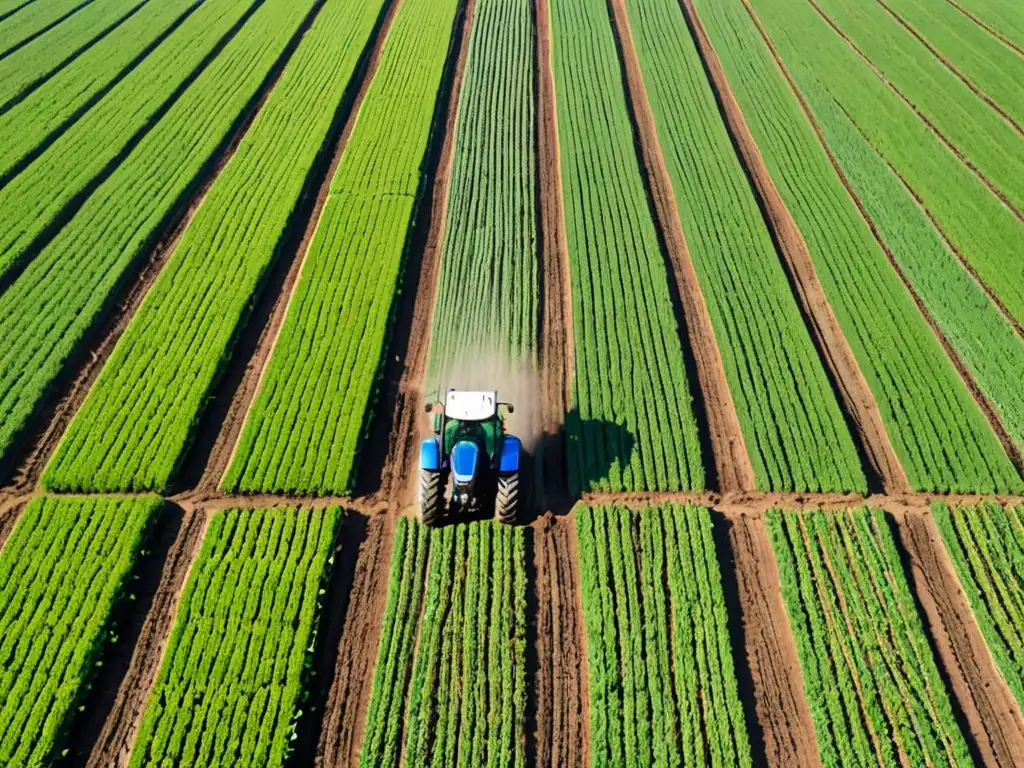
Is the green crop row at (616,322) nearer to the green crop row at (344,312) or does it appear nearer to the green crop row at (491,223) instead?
the green crop row at (491,223)

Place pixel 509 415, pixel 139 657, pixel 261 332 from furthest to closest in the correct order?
pixel 261 332 → pixel 509 415 → pixel 139 657

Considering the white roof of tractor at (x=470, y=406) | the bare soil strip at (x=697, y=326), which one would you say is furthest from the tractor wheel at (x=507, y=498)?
the bare soil strip at (x=697, y=326)

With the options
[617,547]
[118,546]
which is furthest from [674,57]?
[118,546]

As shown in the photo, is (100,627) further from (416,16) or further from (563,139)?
(416,16)

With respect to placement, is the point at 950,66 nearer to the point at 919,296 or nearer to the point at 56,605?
the point at 919,296

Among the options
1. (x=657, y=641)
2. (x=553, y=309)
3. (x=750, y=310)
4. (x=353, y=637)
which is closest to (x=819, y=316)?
(x=750, y=310)

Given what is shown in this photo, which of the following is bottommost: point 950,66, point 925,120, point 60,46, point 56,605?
point 56,605

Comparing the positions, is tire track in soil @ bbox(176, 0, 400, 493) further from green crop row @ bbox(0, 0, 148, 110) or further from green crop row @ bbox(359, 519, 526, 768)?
green crop row @ bbox(0, 0, 148, 110)

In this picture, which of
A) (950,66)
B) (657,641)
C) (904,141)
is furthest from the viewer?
(950,66)
